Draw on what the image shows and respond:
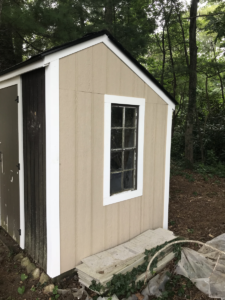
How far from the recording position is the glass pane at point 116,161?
3.53 meters

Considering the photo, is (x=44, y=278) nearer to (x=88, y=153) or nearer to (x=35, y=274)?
(x=35, y=274)

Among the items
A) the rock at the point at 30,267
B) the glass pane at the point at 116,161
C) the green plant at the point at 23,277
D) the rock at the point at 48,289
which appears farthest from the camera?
the glass pane at the point at 116,161

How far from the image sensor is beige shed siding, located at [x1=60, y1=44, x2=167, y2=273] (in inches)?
118

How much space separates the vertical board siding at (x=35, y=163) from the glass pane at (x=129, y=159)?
1.24 m

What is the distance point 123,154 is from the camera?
3.65 m

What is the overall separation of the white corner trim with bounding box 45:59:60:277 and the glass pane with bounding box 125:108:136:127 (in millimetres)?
1145

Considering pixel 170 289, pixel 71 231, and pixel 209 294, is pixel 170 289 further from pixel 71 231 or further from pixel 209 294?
pixel 71 231

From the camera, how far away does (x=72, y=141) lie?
304 cm

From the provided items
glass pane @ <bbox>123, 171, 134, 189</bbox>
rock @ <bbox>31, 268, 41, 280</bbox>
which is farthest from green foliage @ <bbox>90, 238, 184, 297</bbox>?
glass pane @ <bbox>123, 171, 134, 189</bbox>

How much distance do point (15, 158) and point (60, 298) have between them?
2.03m

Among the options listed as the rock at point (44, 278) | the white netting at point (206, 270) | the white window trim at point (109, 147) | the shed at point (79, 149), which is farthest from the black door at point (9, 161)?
the white netting at point (206, 270)

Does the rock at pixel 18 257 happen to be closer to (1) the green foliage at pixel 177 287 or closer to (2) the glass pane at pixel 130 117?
(1) the green foliage at pixel 177 287

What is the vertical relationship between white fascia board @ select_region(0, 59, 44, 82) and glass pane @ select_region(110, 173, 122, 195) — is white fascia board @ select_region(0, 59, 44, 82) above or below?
above

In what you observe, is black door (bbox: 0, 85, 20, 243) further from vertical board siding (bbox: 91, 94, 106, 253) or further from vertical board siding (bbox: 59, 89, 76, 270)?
vertical board siding (bbox: 91, 94, 106, 253)
